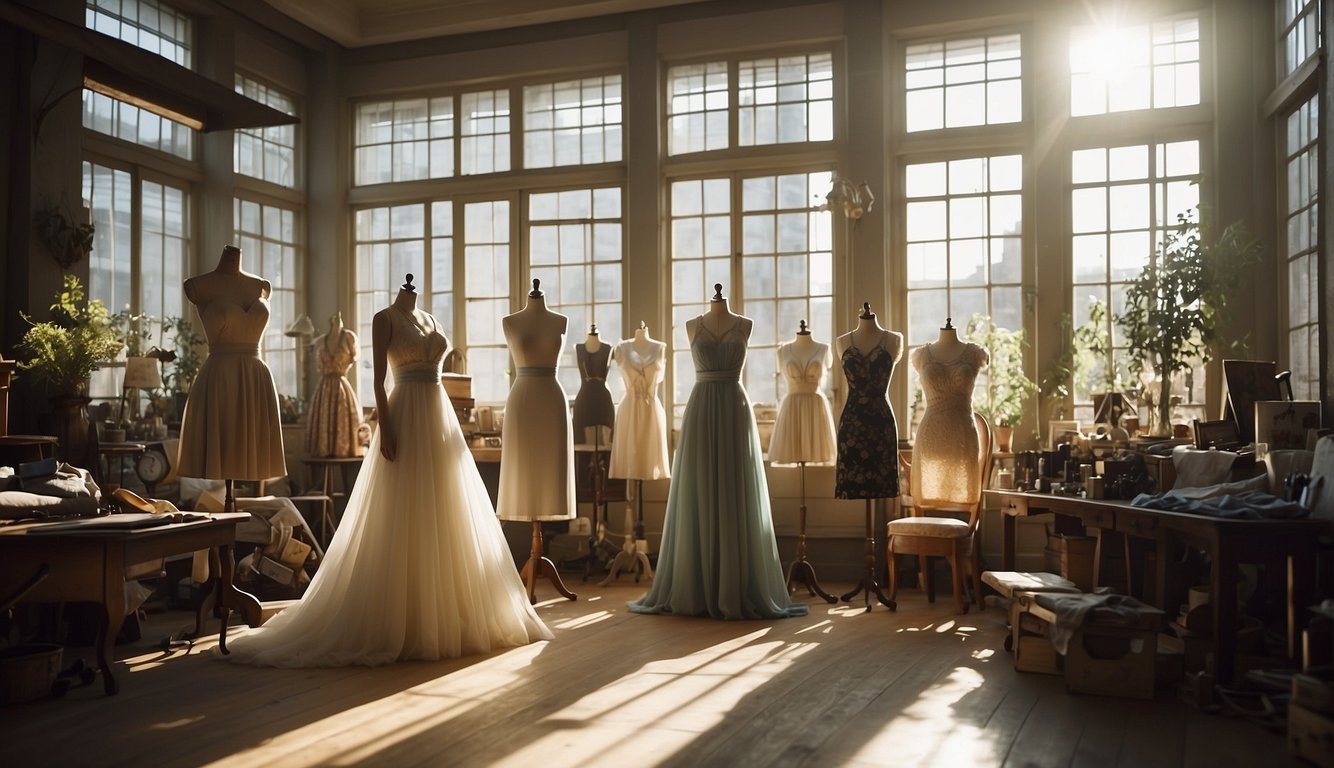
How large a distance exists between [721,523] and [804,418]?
1063 millimetres

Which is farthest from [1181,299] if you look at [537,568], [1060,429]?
[537,568]

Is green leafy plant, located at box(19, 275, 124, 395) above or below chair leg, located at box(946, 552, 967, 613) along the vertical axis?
above

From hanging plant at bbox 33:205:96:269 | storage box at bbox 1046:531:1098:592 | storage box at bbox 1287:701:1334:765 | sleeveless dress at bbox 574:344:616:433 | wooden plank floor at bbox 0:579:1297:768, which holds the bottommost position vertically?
wooden plank floor at bbox 0:579:1297:768

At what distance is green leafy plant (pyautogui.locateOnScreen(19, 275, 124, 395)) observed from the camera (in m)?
5.45

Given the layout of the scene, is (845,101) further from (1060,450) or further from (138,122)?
(138,122)

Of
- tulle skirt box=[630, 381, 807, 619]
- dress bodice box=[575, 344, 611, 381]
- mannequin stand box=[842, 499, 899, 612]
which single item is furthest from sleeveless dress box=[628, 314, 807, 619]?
dress bodice box=[575, 344, 611, 381]

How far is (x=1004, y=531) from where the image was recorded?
19.1 ft

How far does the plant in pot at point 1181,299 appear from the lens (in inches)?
230

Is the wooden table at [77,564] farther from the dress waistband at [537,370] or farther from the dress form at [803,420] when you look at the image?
the dress form at [803,420]

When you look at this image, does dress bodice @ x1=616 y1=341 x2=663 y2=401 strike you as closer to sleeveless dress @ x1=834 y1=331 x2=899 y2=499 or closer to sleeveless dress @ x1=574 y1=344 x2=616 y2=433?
sleeveless dress @ x1=574 y1=344 x2=616 y2=433

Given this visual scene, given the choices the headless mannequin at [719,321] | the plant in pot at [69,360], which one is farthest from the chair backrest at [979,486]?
the plant in pot at [69,360]

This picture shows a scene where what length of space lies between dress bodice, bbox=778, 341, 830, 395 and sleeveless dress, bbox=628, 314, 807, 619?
68 cm

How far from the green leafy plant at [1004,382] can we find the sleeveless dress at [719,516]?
1.86 metres

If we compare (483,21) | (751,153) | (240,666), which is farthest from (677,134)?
(240,666)
